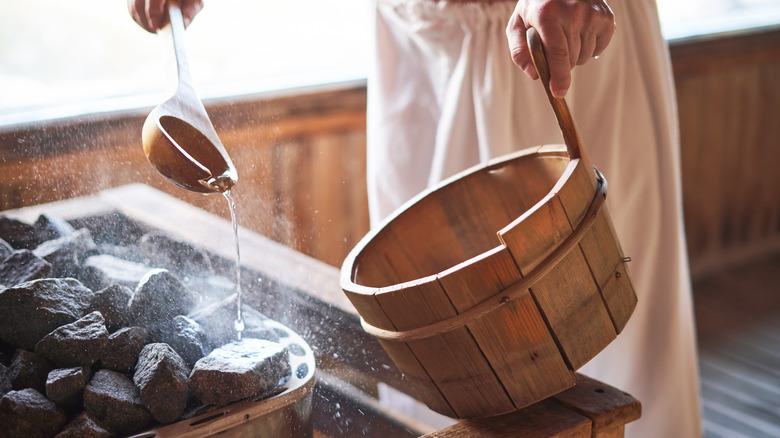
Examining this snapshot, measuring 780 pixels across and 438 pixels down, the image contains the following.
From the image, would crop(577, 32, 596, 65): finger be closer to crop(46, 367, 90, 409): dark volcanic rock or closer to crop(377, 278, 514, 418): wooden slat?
crop(377, 278, 514, 418): wooden slat

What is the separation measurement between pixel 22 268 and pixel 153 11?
426 mm

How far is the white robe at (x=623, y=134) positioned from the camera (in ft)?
4.59

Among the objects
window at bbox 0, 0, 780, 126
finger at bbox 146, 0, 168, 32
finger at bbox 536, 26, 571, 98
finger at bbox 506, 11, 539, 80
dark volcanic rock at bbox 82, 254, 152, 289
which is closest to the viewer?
finger at bbox 536, 26, 571, 98

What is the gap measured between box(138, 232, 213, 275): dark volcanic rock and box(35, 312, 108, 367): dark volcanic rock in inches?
9.7

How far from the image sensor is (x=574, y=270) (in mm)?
732

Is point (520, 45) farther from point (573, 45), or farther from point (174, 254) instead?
point (174, 254)

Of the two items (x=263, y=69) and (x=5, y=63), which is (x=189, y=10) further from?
(x=263, y=69)

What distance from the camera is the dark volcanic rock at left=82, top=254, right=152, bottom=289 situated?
100 cm

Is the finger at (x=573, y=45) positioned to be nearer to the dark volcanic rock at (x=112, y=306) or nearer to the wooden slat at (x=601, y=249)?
the wooden slat at (x=601, y=249)

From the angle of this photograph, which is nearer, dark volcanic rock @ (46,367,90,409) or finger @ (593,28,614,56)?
dark volcanic rock @ (46,367,90,409)

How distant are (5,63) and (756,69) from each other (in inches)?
107

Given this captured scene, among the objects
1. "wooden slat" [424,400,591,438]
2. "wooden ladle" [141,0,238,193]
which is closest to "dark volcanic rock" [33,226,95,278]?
"wooden ladle" [141,0,238,193]

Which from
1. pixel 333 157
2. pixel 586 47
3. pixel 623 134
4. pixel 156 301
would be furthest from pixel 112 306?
pixel 333 157

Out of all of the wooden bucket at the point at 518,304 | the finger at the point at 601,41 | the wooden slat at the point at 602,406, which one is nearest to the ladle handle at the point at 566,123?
the wooden bucket at the point at 518,304
